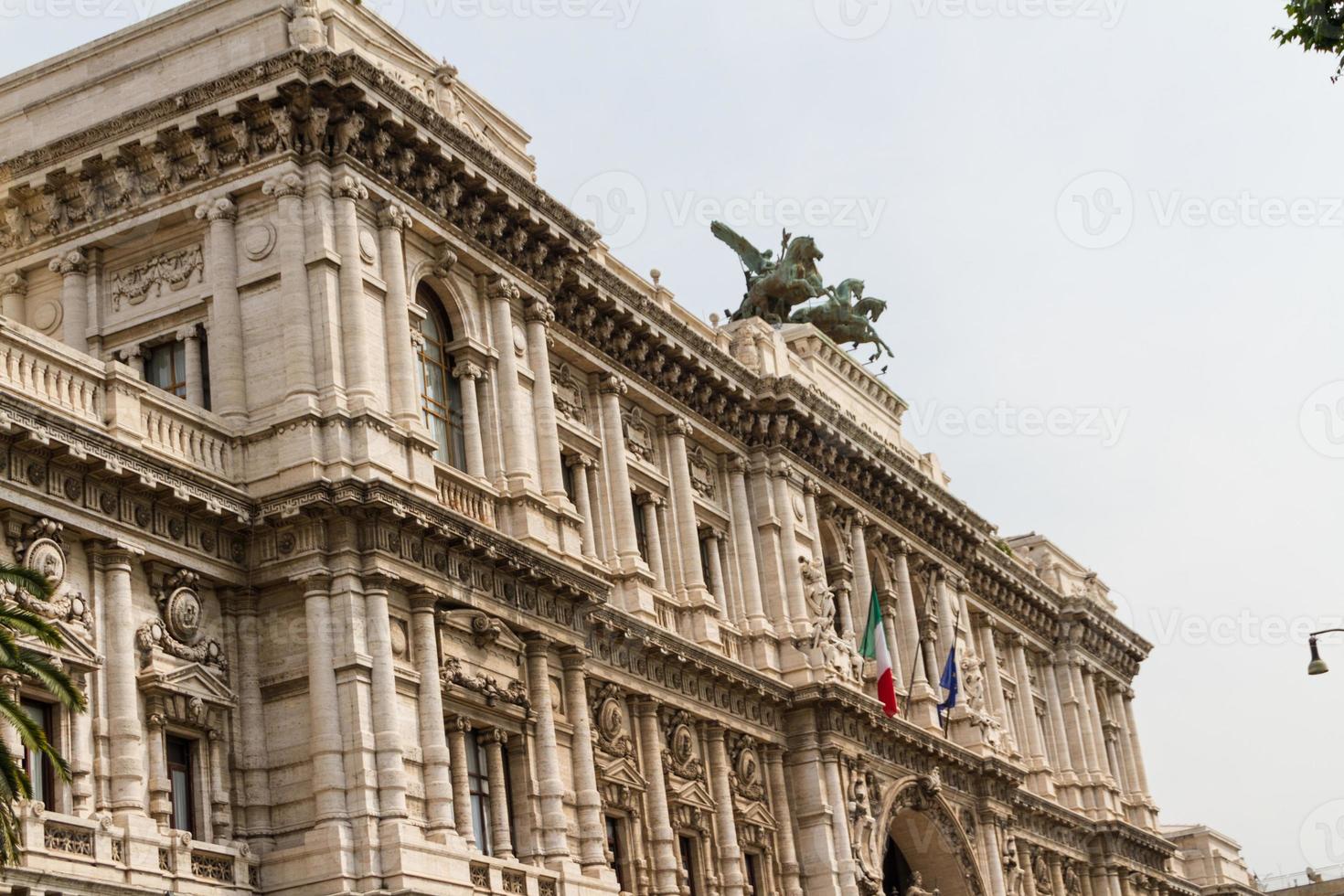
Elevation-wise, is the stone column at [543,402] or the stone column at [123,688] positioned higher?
the stone column at [543,402]

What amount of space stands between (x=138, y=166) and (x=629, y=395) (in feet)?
38.7

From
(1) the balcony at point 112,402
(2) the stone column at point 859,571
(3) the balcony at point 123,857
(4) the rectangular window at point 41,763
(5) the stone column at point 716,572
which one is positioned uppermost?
(2) the stone column at point 859,571

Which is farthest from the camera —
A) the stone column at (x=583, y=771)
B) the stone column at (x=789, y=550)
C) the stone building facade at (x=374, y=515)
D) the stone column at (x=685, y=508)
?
the stone column at (x=789, y=550)

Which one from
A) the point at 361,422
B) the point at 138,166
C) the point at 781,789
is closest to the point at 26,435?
the point at 361,422

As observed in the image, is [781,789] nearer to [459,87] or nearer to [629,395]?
[629,395]

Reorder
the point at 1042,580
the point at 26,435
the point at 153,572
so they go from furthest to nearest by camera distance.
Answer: the point at 1042,580 < the point at 153,572 < the point at 26,435

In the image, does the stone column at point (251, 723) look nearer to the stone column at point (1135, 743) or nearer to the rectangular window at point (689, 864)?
the rectangular window at point (689, 864)

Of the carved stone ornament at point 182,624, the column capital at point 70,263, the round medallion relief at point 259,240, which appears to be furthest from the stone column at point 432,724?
the column capital at point 70,263

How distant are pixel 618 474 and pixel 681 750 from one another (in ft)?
17.1

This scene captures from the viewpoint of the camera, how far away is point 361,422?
95.2 feet

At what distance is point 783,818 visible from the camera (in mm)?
40594


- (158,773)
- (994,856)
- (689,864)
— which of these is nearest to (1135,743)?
(994,856)

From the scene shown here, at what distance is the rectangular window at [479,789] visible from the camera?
98.0ft

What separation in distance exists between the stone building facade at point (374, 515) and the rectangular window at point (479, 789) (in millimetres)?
63
